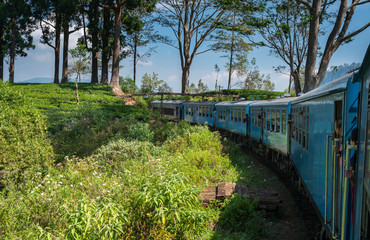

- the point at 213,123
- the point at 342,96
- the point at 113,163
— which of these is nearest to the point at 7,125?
the point at 113,163

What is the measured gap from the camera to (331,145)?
4277 mm

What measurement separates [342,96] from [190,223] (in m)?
3.38

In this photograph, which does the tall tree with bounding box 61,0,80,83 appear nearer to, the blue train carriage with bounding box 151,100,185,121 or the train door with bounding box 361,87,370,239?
the blue train carriage with bounding box 151,100,185,121

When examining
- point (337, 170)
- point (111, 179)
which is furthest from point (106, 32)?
point (337, 170)

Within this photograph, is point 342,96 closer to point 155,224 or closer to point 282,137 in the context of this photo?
point 155,224

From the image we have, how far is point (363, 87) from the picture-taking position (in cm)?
296

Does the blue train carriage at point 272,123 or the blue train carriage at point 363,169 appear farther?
the blue train carriage at point 272,123

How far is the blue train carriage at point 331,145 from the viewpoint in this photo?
358 centimetres

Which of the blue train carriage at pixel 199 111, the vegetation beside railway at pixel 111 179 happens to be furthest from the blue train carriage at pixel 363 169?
the blue train carriage at pixel 199 111

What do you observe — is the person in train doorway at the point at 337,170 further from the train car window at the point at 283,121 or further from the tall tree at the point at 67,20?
the tall tree at the point at 67,20

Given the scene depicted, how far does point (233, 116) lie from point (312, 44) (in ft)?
19.2

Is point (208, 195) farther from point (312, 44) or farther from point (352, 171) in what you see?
point (312, 44)

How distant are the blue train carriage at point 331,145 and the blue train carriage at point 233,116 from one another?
438 inches

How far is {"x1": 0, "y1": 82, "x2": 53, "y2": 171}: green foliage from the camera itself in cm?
1057
